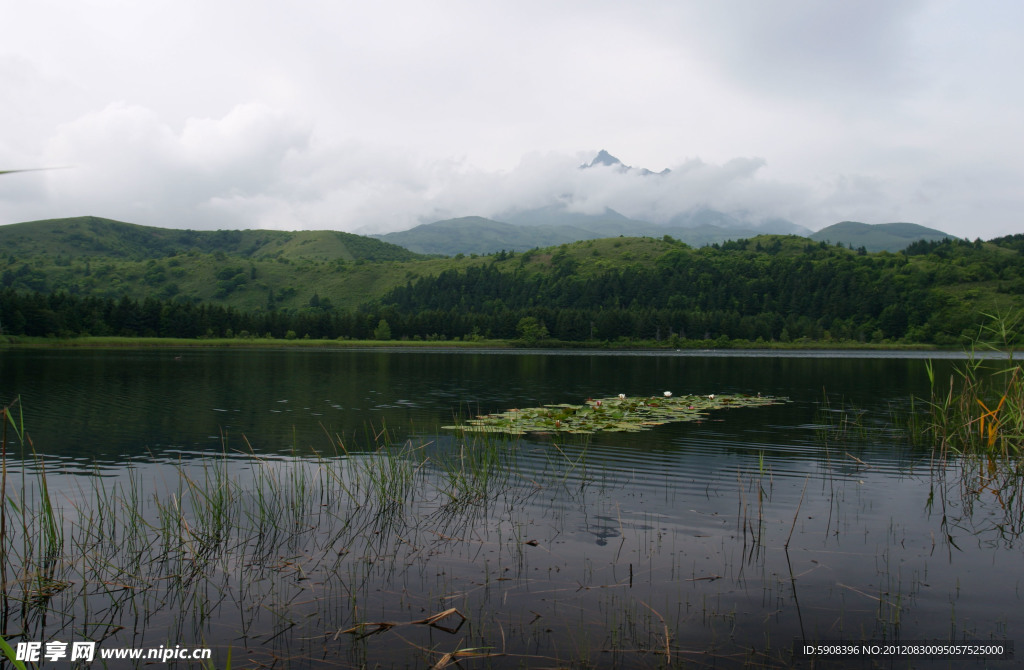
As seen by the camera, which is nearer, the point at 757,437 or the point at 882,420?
the point at 757,437

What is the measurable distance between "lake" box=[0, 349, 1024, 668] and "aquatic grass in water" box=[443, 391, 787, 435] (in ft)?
5.80

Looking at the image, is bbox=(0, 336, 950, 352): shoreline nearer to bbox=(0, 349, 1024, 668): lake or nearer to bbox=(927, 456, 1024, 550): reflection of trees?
bbox=(0, 349, 1024, 668): lake

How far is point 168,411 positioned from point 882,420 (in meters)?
36.9

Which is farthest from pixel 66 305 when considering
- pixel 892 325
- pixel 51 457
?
pixel 892 325

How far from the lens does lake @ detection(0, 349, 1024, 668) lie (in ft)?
30.3

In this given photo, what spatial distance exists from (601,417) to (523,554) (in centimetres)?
1676

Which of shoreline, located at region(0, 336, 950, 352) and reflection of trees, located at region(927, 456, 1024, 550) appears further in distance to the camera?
shoreline, located at region(0, 336, 950, 352)

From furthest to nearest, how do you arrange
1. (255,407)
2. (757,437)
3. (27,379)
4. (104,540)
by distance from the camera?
(27,379) < (255,407) < (757,437) < (104,540)

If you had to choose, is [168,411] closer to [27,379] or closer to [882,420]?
[27,379]

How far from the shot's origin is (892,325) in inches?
7697

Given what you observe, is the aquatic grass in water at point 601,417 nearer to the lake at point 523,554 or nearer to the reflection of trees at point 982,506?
the lake at point 523,554

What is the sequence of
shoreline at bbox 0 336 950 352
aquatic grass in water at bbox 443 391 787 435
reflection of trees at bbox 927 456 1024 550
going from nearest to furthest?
1. reflection of trees at bbox 927 456 1024 550
2. aquatic grass in water at bbox 443 391 787 435
3. shoreline at bbox 0 336 950 352

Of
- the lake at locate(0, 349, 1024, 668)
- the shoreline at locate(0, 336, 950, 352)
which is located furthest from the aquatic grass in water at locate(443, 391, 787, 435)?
the shoreline at locate(0, 336, 950, 352)

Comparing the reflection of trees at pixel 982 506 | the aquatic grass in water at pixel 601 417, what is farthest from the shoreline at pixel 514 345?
the reflection of trees at pixel 982 506
